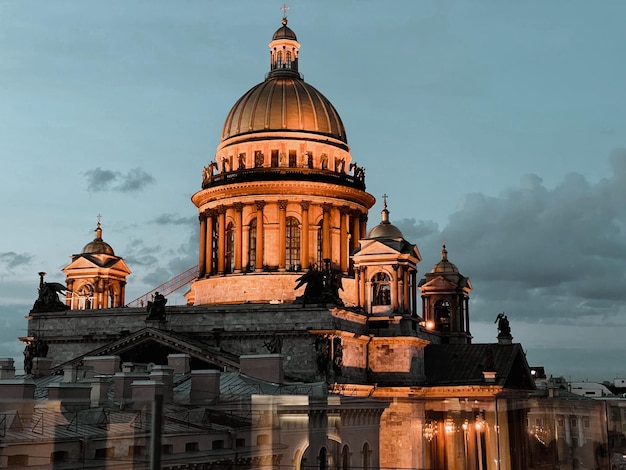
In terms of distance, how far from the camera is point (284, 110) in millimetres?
85875

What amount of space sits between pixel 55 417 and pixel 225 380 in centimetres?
1826

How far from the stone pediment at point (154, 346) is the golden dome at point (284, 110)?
23.1 m

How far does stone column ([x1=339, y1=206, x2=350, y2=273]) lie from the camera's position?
277 ft

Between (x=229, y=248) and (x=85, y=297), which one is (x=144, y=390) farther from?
(x=85, y=297)

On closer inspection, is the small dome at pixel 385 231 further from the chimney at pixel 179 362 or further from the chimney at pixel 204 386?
the chimney at pixel 204 386

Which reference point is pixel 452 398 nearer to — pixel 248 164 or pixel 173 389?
pixel 248 164

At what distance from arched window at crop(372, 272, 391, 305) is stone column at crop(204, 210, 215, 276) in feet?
49.1

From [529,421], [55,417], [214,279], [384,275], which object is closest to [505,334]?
[529,421]

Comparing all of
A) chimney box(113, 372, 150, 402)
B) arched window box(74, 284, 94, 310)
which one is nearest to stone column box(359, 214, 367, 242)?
arched window box(74, 284, 94, 310)

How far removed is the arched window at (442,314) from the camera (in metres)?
97.3

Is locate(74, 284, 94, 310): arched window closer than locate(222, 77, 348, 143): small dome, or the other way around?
locate(222, 77, 348, 143): small dome

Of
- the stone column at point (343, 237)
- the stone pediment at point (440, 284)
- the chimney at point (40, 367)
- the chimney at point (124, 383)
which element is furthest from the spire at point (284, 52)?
the chimney at point (124, 383)

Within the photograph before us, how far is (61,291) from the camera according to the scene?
79500 mm

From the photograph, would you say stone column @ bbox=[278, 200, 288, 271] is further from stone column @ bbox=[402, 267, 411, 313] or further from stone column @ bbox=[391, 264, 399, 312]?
stone column @ bbox=[402, 267, 411, 313]
